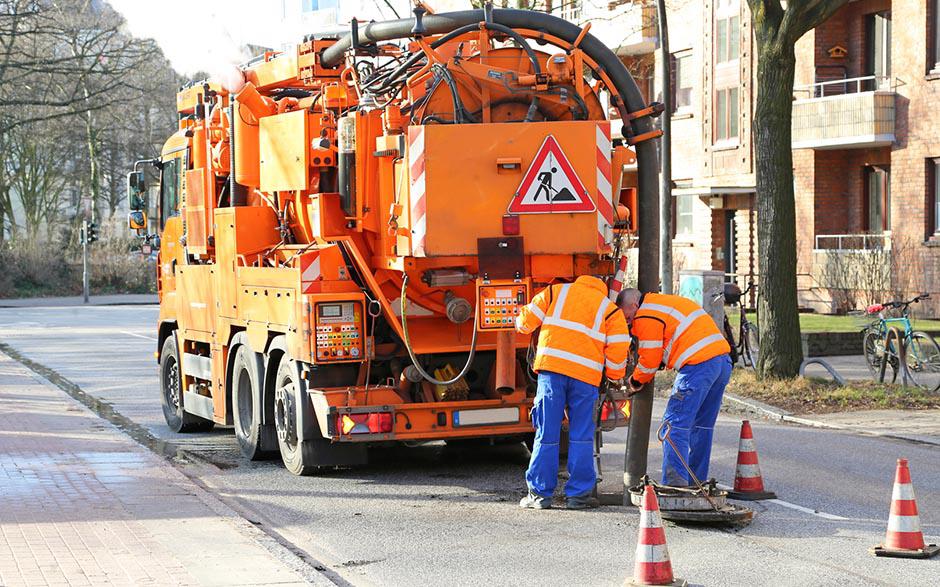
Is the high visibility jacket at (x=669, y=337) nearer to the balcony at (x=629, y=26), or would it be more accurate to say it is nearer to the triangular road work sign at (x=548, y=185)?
the triangular road work sign at (x=548, y=185)

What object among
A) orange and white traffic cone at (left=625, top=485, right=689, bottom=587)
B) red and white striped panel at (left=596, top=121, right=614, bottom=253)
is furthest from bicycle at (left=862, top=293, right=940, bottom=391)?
orange and white traffic cone at (left=625, top=485, right=689, bottom=587)

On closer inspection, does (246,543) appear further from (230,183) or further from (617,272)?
(230,183)

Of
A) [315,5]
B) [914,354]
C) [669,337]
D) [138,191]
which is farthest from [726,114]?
[669,337]

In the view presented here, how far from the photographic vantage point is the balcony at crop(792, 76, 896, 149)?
27.4 metres

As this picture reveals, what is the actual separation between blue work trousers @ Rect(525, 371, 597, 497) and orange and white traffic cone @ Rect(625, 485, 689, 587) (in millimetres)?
2171

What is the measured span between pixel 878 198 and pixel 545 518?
74.2 feet

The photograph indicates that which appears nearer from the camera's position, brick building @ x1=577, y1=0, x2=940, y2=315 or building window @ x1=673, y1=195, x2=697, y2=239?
brick building @ x1=577, y1=0, x2=940, y2=315

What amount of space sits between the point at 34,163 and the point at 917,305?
1605 inches

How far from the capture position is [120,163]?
6334cm

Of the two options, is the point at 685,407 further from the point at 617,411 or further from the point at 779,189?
the point at 779,189

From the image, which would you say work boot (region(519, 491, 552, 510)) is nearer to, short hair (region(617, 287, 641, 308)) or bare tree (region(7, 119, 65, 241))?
short hair (region(617, 287, 641, 308))

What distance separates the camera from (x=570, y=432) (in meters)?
8.90

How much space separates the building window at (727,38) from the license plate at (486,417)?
979 inches

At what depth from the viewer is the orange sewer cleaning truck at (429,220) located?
30.8 ft
